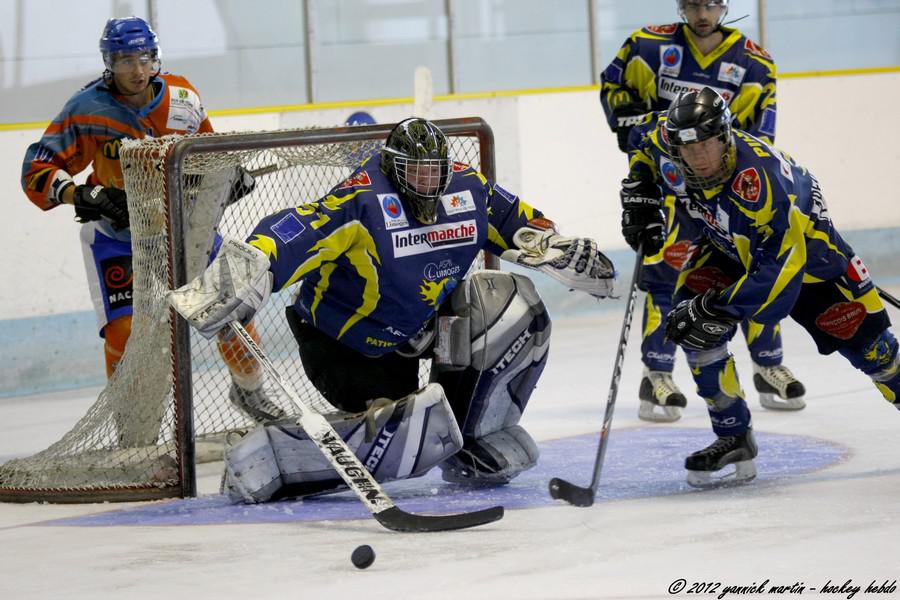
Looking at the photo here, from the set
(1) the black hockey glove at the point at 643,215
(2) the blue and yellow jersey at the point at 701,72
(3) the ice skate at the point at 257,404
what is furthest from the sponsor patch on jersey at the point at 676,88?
(3) the ice skate at the point at 257,404

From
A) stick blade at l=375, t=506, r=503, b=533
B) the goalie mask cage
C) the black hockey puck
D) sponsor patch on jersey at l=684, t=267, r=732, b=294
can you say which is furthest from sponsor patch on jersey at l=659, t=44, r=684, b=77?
the black hockey puck

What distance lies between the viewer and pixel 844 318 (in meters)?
3.54

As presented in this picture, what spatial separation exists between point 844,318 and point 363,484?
48.6 inches

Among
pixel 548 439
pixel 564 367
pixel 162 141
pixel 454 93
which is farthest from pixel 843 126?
pixel 162 141

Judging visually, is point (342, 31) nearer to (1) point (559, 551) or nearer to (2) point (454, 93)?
(2) point (454, 93)

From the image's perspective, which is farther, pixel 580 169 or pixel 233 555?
pixel 580 169

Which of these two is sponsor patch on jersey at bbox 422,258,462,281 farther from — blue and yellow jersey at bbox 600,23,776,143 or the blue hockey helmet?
blue and yellow jersey at bbox 600,23,776,143

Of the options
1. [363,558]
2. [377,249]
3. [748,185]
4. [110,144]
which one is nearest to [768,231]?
[748,185]

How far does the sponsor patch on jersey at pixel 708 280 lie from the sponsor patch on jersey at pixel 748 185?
34 centimetres

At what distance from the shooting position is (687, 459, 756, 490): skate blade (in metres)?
3.55

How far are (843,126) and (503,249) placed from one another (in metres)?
4.29

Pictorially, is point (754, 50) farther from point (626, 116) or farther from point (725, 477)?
point (725, 477)

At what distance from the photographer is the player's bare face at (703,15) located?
470 centimetres

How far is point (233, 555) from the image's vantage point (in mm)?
3014
